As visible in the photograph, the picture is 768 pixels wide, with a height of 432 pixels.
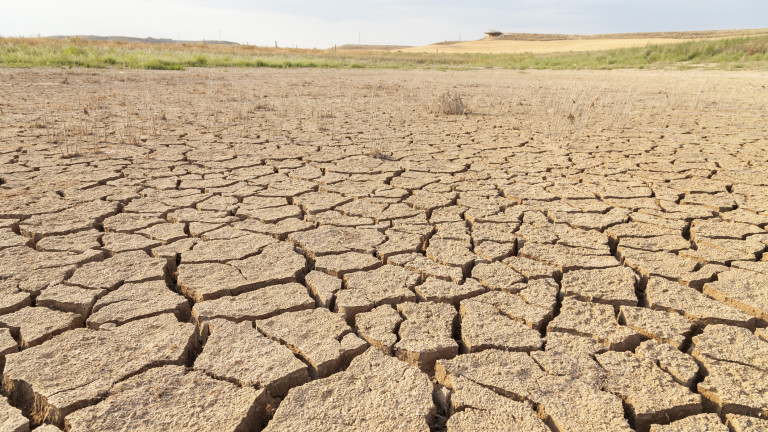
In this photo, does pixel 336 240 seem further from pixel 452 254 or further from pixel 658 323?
pixel 658 323

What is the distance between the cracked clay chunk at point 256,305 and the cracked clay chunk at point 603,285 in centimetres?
108

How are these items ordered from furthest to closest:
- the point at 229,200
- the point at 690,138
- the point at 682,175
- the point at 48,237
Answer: the point at 690,138 → the point at 682,175 → the point at 229,200 → the point at 48,237

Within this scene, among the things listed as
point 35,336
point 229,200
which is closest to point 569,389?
point 35,336

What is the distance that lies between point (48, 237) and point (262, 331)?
1458 mm

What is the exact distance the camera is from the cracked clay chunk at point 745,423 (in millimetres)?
1398

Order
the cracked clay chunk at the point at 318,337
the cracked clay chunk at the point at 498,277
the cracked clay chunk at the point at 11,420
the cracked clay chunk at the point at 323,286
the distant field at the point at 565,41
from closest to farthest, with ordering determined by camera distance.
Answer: the cracked clay chunk at the point at 11,420
the cracked clay chunk at the point at 318,337
the cracked clay chunk at the point at 323,286
the cracked clay chunk at the point at 498,277
the distant field at the point at 565,41

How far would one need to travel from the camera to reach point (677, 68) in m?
15.2

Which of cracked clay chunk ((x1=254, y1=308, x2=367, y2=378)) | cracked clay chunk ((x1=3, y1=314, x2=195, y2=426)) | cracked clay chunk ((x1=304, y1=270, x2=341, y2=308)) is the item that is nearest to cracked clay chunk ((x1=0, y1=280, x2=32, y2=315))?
cracked clay chunk ((x1=3, y1=314, x2=195, y2=426))

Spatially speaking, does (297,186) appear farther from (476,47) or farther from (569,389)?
A: (476,47)

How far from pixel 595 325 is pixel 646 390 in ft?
1.20

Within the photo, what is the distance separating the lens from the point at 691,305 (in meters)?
2.01

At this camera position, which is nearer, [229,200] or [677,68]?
[229,200]

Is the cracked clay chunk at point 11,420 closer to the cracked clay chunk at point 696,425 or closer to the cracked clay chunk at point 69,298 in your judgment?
the cracked clay chunk at point 69,298

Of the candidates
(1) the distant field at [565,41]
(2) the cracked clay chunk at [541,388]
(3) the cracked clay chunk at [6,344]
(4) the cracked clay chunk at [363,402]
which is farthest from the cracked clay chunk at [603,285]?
(1) the distant field at [565,41]
